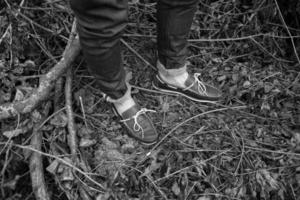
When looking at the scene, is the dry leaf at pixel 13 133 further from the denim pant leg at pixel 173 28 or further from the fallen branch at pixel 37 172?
the denim pant leg at pixel 173 28

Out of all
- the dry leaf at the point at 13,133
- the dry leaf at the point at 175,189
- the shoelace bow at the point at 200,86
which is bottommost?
the dry leaf at the point at 175,189

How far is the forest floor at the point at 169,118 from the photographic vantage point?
4.35 feet

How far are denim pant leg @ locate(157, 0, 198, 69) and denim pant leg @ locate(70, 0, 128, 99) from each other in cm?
32

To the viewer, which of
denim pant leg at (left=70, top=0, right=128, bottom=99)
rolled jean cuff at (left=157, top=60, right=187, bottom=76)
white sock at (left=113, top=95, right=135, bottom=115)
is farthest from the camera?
rolled jean cuff at (left=157, top=60, right=187, bottom=76)

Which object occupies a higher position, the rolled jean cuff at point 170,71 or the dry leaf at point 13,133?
the rolled jean cuff at point 170,71

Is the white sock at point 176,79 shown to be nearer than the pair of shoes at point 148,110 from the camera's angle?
No

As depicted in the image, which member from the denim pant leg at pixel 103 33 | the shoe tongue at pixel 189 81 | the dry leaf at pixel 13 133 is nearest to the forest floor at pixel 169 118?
the dry leaf at pixel 13 133

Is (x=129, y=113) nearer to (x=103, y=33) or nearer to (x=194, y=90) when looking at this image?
(x=194, y=90)

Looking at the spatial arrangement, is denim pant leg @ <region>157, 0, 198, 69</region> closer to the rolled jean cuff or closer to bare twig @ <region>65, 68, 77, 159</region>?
the rolled jean cuff

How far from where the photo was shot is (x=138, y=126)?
1486 millimetres

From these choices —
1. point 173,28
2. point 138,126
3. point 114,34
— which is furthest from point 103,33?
point 138,126

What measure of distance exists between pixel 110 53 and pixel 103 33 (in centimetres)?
12

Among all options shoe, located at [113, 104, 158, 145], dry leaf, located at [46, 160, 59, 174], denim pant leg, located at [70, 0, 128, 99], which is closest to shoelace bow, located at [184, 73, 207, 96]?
shoe, located at [113, 104, 158, 145]

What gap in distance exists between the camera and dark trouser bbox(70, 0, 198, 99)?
970mm
